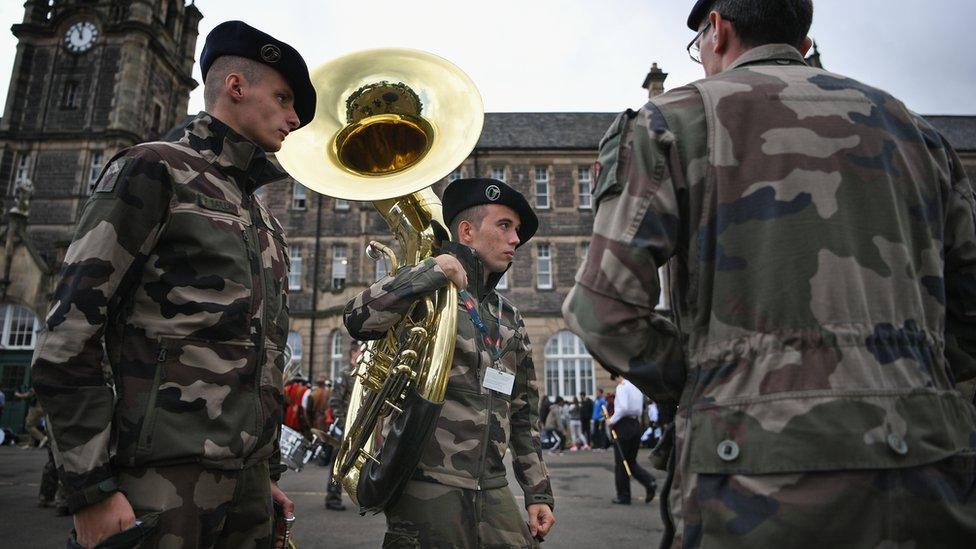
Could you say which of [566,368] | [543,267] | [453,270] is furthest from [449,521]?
[543,267]

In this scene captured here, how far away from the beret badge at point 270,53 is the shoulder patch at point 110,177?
0.70m

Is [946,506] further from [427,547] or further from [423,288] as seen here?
[423,288]

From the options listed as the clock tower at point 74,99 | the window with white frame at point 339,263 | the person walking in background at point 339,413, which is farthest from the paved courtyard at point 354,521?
the clock tower at point 74,99

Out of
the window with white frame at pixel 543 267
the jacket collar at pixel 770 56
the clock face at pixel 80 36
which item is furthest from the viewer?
the clock face at pixel 80 36

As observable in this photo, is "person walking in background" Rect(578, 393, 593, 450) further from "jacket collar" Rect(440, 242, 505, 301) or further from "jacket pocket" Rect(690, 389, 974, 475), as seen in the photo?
"jacket pocket" Rect(690, 389, 974, 475)

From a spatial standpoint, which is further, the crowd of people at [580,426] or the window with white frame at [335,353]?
the window with white frame at [335,353]

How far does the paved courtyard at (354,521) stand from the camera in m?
5.76

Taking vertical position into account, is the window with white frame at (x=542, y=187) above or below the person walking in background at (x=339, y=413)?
above

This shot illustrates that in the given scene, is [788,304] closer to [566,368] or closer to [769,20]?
[769,20]

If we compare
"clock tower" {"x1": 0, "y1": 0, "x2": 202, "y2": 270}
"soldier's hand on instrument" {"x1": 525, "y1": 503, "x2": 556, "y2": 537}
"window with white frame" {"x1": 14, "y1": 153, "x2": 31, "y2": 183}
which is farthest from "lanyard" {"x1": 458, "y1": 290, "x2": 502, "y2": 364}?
"window with white frame" {"x1": 14, "y1": 153, "x2": 31, "y2": 183}

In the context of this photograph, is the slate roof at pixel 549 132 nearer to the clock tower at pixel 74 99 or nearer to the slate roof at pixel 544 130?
the slate roof at pixel 544 130

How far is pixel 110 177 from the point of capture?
6.40 ft

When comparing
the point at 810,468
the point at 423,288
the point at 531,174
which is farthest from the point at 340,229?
the point at 810,468

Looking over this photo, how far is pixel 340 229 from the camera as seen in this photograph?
29.6m
